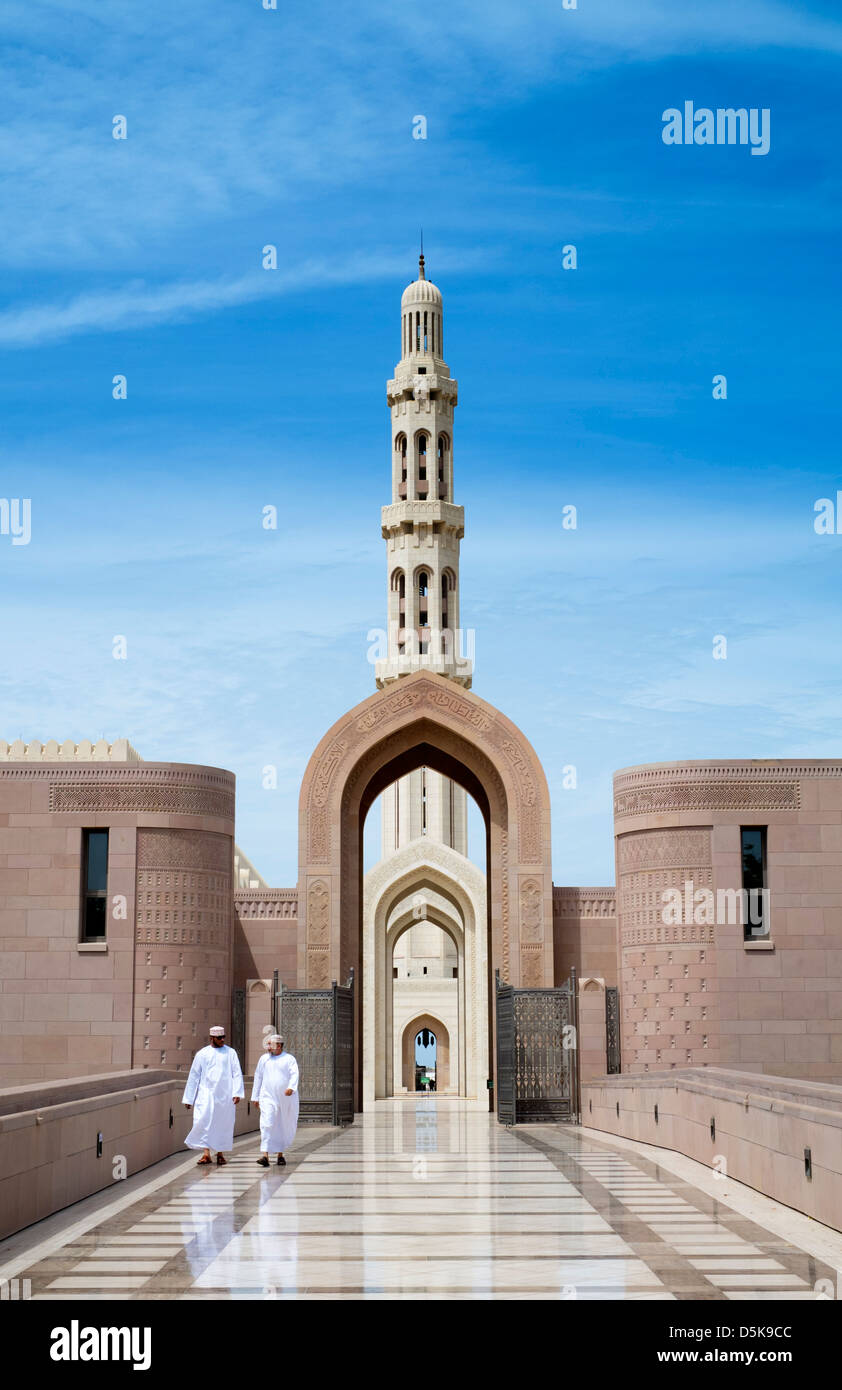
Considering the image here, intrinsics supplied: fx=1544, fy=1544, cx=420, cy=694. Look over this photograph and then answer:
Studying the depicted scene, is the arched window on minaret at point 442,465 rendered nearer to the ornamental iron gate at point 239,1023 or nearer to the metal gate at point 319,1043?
the ornamental iron gate at point 239,1023

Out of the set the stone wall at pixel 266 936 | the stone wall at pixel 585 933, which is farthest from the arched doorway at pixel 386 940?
the stone wall at pixel 266 936

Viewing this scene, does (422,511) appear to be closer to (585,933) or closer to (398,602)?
(398,602)

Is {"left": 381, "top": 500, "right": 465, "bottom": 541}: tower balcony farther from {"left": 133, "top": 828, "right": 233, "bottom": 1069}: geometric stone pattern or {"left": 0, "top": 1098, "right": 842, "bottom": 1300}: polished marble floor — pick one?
{"left": 0, "top": 1098, "right": 842, "bottom": 1300}: polished marble floor

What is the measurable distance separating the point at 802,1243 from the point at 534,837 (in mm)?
14541

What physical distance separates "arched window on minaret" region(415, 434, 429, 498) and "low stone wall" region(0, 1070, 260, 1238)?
2388cm

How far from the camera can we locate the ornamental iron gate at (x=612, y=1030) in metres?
21.5

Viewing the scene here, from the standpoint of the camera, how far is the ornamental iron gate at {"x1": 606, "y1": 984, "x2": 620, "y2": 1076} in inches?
845

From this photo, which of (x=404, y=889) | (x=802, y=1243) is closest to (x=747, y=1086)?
(x=802, y=1243)

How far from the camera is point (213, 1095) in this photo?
12.6m

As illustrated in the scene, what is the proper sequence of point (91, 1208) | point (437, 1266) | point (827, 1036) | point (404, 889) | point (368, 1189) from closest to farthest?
point (437, 1266) → point (91, 1208) → point (368, 1189) → point (827, 1036) → point (404, 889)

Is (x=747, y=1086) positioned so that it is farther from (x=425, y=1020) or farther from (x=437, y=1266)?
(x=425, y=1020)

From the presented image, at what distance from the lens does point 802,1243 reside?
7.86 metres

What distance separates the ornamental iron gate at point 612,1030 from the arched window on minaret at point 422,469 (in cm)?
1750

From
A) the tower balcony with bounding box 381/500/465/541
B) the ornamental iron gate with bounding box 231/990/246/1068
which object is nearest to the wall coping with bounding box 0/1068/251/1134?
the ornamental iron gate with bounding box 231/990/246/1068
